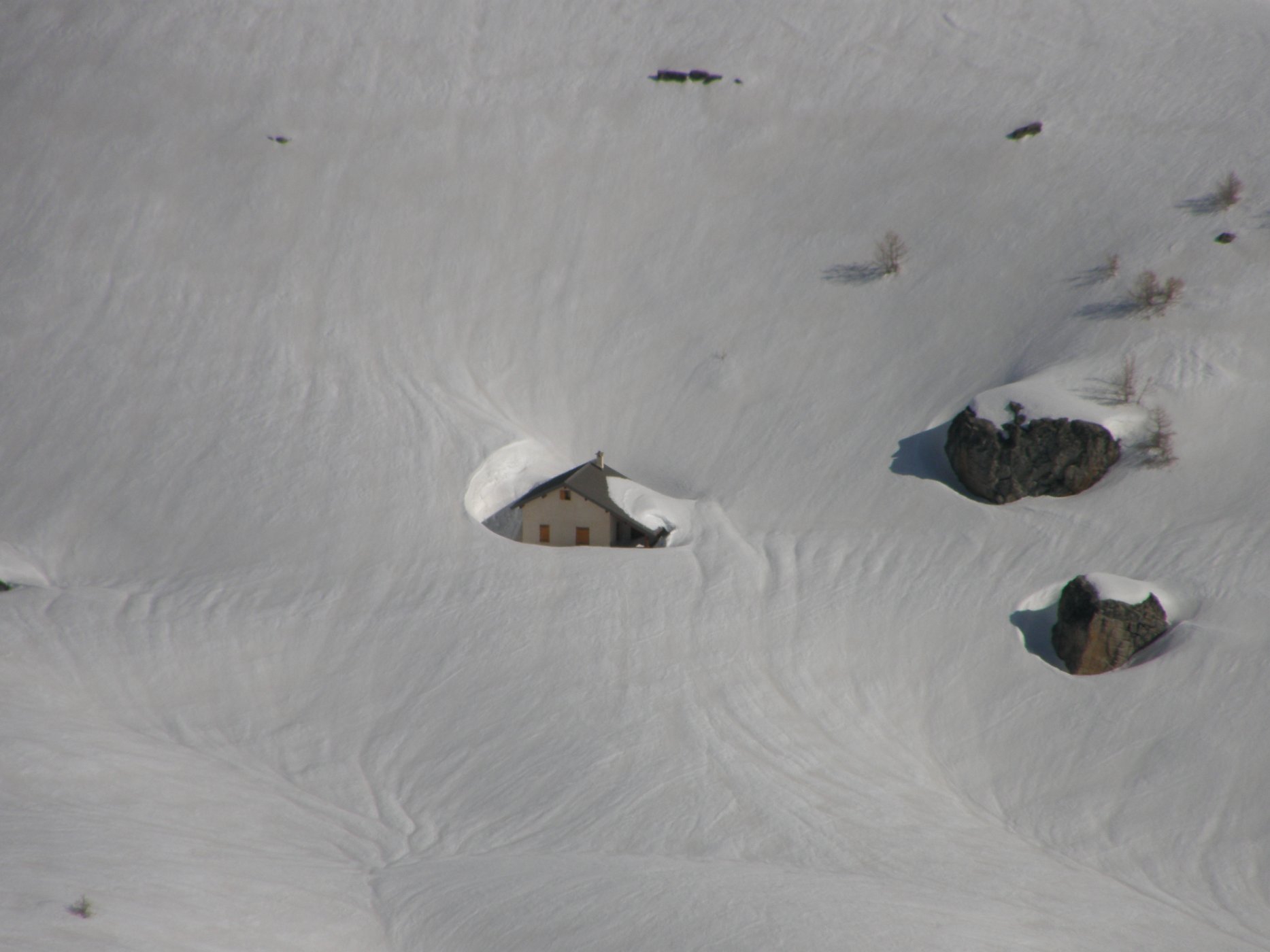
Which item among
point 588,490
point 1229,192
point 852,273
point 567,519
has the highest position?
point 1229,192

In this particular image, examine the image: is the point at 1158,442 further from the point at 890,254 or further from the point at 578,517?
the point at 578,517

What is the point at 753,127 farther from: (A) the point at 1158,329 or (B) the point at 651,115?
(A) the point at 1158,329

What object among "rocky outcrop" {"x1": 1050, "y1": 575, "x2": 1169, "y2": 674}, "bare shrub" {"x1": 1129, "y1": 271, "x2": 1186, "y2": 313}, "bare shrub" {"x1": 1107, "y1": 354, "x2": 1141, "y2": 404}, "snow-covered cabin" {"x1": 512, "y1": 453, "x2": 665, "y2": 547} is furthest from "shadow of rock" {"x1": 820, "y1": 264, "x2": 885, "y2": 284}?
"rocky outcrop" {"x1": 1050, "y1": 575, "x2": 1169, "y2": 674}

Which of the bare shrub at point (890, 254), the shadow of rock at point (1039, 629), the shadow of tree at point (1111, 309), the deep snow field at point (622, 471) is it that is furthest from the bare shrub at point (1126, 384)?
the bare shrub at point (890, 254)

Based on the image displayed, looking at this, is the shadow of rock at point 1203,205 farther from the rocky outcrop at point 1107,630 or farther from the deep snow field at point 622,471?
the rocky outcrop at point 1107,630

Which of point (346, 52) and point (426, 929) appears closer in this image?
point (426, 929)

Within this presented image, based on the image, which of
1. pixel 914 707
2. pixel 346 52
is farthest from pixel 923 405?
pixel 346 52

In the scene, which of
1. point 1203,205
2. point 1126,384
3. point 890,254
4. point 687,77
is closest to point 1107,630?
point 1126,384
